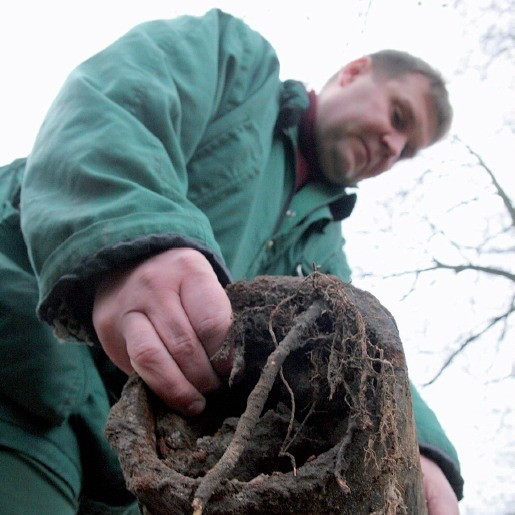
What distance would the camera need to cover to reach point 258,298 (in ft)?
3.38

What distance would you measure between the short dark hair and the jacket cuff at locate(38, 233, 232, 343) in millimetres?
1279

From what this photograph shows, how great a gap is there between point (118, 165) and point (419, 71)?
1.34 m

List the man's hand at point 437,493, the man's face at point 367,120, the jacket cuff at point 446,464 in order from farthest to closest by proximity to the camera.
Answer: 1. the man's face at point 367,120
2. the jacket cuff at point 446,464
3. the man's hand at point 437,493

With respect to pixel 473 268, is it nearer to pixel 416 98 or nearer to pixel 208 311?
pixel 416 98

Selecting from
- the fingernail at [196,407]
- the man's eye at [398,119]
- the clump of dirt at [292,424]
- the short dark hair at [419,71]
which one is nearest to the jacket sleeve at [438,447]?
the clump of dirt at [292,424]

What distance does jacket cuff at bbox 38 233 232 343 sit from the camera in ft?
2.95

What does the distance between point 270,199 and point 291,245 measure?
0.17m

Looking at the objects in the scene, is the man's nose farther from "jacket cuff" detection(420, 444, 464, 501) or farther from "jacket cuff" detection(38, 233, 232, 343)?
"jacket cuff" detection(38, 233, 232, 343)

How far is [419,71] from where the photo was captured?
78.2 inches

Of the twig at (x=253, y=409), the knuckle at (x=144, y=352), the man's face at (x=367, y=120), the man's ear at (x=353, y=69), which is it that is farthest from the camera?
the man's ear at (x=353, y=69)

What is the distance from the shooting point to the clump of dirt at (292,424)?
2.51 ft

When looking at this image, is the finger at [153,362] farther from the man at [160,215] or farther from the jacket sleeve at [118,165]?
the jacket sleeve at [118,165]

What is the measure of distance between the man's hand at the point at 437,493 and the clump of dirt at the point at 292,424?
0.42 m

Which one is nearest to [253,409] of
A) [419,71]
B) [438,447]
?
[438,447]
